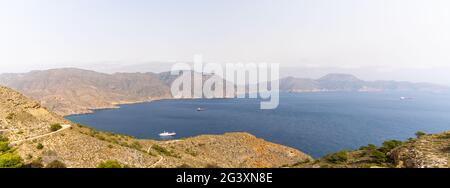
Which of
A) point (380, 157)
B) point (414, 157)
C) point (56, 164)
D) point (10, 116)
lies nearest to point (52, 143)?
point (56, 164)

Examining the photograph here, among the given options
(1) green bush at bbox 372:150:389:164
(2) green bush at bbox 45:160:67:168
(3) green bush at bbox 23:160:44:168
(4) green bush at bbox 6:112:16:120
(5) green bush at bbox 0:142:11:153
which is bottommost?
(1) green bush at bbox 372:150:389:164

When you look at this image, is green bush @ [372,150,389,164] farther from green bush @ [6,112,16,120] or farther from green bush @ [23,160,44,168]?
green bush @ [6,112,16,120]

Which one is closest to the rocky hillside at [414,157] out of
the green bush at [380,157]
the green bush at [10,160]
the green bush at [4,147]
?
the green bush at [380,157]

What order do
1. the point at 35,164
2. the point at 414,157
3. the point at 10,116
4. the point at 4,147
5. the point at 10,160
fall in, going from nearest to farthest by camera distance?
the point at 35,164, the point at 10,160, the point at 414,157, the point at 4,147, the point at 10,116

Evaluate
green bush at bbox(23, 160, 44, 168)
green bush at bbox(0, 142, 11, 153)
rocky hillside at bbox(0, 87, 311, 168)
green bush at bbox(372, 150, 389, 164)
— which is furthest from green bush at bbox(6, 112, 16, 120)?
green bush at bbox(372, 150, 389, 164)

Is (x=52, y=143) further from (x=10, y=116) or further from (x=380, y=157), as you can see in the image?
(x=380, y=157)
